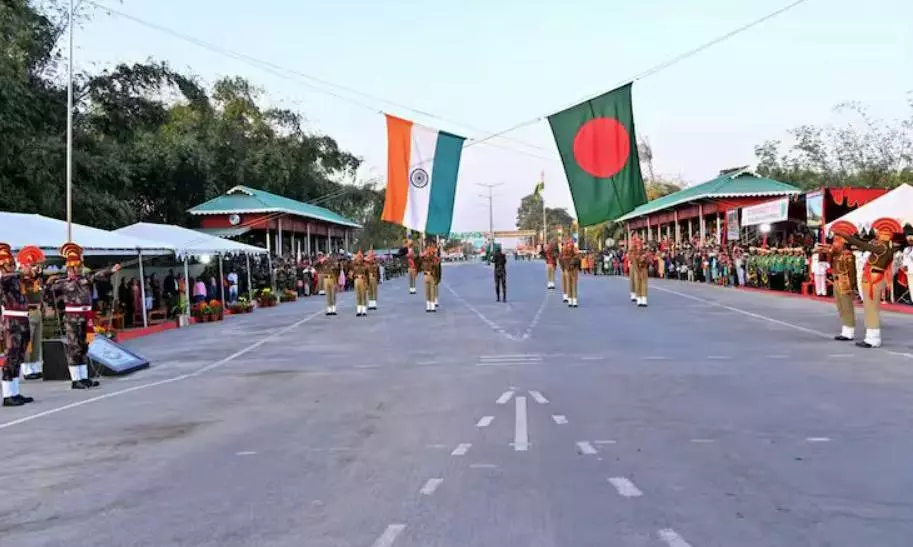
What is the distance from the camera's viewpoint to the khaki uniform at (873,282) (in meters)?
14.5

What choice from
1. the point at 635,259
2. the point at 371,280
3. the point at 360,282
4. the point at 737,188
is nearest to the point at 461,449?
the point at 360,282

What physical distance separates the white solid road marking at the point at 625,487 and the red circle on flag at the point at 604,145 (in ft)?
35.1

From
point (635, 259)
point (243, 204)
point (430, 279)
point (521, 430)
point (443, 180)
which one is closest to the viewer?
point (521, 430)

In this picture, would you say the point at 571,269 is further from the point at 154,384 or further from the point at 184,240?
the point at 154,384

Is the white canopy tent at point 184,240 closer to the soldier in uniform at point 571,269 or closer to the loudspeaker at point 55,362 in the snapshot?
the loudspeaker at point 55,362

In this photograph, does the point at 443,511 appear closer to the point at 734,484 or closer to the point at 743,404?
the point at 734,484

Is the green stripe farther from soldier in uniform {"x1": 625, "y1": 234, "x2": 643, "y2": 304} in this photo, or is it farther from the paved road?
soldier in uniform {"x1": 625, "y1": 234, "x2": 643, "y2": 304}

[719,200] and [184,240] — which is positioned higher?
[719,200]

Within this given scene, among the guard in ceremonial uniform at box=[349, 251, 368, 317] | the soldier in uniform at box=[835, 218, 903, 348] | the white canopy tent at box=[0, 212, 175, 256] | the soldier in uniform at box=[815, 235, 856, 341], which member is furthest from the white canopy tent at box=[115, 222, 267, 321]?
the soldier in uniform at box=[835, 218, 903, 348]

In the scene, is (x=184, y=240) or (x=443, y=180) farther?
(x=184, y=240)

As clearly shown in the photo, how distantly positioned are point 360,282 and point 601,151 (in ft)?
36.2

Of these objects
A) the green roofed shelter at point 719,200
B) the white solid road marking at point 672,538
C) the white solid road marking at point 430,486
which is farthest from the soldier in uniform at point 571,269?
the white solid road marking at point 672,538

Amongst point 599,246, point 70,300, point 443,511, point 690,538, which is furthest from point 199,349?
point 599,246

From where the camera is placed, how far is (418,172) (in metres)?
18.5
